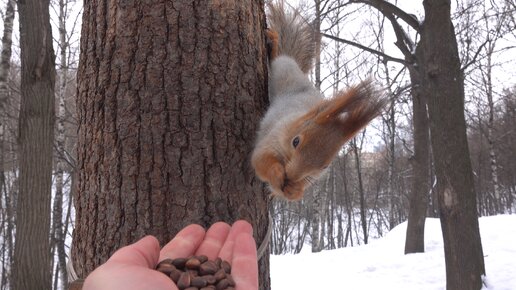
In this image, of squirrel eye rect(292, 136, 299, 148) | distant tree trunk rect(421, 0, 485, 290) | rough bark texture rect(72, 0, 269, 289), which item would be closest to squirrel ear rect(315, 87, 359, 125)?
squirrel eye rect(292, 136, 299, 148)

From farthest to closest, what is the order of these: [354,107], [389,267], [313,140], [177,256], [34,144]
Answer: [389,267], [34,144], [313,140], [354,107], [177,256]

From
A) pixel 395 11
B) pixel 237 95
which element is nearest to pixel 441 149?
pixel 395 11

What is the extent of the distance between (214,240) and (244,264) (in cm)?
15

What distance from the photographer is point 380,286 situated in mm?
5945

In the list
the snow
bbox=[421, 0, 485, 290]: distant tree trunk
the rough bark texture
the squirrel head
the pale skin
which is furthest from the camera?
the snow

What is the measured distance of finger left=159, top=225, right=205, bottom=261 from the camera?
4.05 ft

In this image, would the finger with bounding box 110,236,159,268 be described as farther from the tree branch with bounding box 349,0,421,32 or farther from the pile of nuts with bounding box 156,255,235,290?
the tree branch with bounding box 349,0,421,32

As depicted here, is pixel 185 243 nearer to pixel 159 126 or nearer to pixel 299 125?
pixel 159 126

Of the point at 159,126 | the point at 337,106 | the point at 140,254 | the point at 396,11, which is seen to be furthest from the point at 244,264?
the point at 396,11

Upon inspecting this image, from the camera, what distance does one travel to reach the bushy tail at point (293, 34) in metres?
2.33

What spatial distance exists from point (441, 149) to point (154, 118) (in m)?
3.58

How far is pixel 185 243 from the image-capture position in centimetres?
126

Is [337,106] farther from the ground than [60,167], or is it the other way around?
[60,167]

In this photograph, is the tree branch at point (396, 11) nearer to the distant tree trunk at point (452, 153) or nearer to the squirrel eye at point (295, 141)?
the distant tree trunk at point (452, 153)
